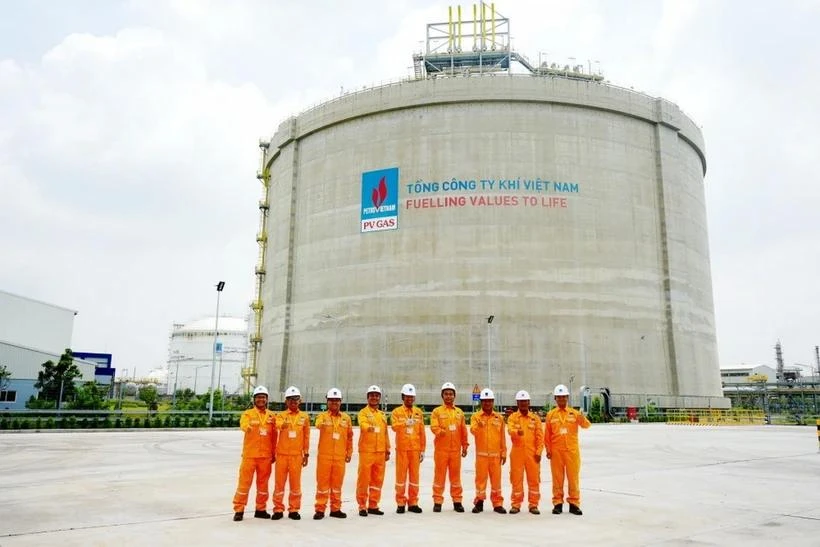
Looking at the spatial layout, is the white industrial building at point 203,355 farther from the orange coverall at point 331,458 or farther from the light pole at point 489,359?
the orange coverall at point 331,458

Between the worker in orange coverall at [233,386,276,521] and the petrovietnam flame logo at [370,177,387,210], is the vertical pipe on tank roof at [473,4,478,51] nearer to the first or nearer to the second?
the petrovietnam flame logo at [370,177,387,210]

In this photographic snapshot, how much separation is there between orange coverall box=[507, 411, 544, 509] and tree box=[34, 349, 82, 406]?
124 feet

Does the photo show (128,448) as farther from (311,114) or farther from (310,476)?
(311,114)

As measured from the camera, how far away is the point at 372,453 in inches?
349

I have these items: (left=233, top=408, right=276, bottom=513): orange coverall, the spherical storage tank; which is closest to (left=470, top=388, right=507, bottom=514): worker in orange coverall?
(left=233, top=408, right=276, bottom=513): orange coverall

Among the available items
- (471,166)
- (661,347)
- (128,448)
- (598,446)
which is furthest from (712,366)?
(128,448)

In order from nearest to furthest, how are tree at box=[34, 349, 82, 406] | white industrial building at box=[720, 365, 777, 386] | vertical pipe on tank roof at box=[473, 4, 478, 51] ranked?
tree at box=[34, 349, 82, 406] < vertical pipe on tank roof at box=[473, 4, 478, 51] < white industrial building at box=[720, 365, 777, 386]

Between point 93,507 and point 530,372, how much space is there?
36.2 meters

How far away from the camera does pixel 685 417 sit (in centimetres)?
4147

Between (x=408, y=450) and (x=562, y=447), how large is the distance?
2.20 metres

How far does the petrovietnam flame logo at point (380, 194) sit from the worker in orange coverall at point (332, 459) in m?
38.4

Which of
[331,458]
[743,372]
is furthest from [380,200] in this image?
[743,372]

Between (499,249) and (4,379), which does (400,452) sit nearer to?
(499,249)

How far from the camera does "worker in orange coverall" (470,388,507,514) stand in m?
8.77
